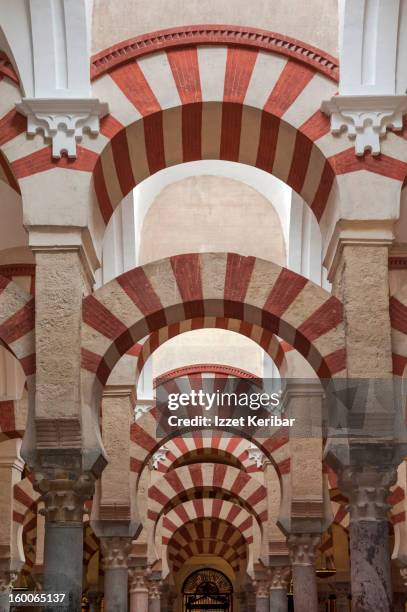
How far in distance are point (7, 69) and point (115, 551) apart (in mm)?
5430

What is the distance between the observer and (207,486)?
16359mm

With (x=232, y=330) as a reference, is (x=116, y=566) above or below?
below

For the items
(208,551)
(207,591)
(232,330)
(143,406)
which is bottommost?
(207,591)

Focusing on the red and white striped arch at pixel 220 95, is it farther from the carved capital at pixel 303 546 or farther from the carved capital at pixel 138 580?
the carved capital at pixel 138 580

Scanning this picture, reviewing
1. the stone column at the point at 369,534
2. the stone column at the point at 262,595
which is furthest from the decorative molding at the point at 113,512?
the stone column at the point at 262,595

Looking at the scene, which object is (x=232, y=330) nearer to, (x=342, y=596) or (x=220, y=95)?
(x=220, y=95)

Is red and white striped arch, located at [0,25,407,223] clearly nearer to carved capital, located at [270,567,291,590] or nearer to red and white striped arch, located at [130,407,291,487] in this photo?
red and white striped arch, located at [130,407,291,487]

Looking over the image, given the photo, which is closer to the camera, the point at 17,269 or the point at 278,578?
the point at 17,269

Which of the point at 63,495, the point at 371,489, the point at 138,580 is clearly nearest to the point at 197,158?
the point at 63,495

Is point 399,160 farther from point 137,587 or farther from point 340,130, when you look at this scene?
point 137,587

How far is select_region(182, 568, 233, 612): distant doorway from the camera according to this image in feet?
83.4

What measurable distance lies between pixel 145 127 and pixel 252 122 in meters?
0.77

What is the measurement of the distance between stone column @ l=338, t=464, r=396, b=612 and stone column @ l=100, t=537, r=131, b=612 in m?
4.39

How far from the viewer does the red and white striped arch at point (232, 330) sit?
10453 millimetres
